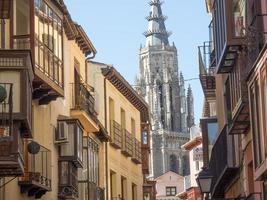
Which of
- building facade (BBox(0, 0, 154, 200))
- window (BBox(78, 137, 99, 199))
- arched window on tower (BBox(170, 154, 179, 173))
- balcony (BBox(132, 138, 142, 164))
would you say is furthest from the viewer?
arched window on tower (BBox(170, 154, 179, 173))

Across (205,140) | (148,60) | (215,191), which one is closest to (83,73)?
(205,140)

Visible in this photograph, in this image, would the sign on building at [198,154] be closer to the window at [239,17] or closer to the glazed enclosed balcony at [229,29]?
the glazed enclosed balcony at [229,29]

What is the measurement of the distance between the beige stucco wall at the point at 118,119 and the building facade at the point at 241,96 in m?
8.98

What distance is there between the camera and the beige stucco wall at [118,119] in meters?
40.4

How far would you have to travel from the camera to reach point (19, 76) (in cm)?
2128

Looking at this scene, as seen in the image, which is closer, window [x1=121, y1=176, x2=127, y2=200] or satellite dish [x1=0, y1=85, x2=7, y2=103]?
satellite dish [x1=0, y1=85, x2=7, y2=103]

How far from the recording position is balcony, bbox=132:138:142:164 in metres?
45.3

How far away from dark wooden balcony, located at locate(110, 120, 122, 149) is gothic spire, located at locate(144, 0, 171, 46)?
440 ft

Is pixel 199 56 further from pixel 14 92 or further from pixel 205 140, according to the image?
pixel 14 92

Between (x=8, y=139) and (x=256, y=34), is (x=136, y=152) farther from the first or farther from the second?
(x=8, y=139)

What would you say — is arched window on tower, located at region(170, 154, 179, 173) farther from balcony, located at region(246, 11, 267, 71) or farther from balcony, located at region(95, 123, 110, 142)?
balcony, located at region(246, 11, 267, 71)

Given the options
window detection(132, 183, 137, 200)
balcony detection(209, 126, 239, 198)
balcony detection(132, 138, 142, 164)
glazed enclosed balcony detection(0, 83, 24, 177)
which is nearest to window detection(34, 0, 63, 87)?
balcony detection(209, 126, 239, 198)

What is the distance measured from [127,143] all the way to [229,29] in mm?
22050

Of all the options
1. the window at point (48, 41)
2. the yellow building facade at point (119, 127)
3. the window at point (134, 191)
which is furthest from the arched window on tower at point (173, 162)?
the window at point (48, 41)
